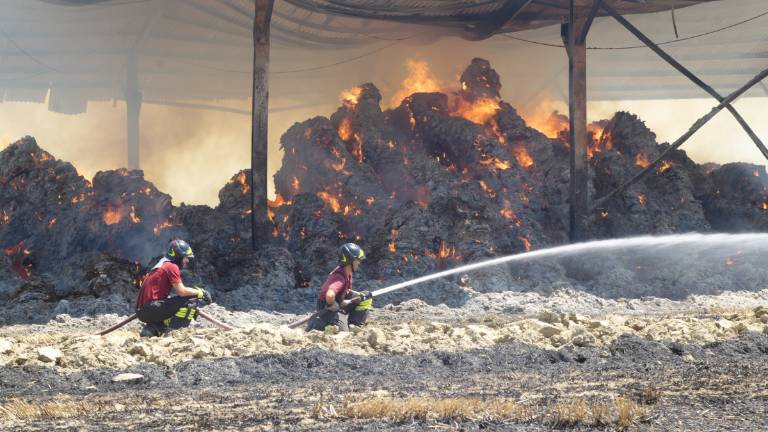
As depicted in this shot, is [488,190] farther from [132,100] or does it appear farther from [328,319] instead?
[132,100]

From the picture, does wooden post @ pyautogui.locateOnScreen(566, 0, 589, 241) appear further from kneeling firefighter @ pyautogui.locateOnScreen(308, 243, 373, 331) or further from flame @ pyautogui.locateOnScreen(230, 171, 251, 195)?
kneeling firefighter @ pyautogui.locateOnScreen(308, 243, 373, 331)

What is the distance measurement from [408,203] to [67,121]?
1258 cm

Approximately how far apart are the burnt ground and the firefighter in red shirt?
141 centimetres

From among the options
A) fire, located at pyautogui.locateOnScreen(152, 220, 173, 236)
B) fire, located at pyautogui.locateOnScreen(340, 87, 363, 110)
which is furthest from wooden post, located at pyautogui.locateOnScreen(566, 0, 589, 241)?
fire, located at pyautogui.locateOnScreen(152, 220, 173, 236)

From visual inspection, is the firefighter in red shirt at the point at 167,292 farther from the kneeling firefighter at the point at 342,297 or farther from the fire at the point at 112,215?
the fire at the point at 112,215

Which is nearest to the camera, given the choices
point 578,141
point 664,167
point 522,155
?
point 578,141

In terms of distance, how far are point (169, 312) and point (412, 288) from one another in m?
7.26

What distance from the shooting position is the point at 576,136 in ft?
68.0

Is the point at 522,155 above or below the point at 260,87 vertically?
below

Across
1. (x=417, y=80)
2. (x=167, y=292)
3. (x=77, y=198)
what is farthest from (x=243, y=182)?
(x=167, y=292)

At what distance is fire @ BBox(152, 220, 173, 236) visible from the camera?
1988cm

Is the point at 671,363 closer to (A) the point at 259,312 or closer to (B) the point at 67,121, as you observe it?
(A) the point at 259,312

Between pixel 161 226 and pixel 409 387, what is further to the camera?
pixel 161 226

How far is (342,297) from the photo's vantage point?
11.6m
